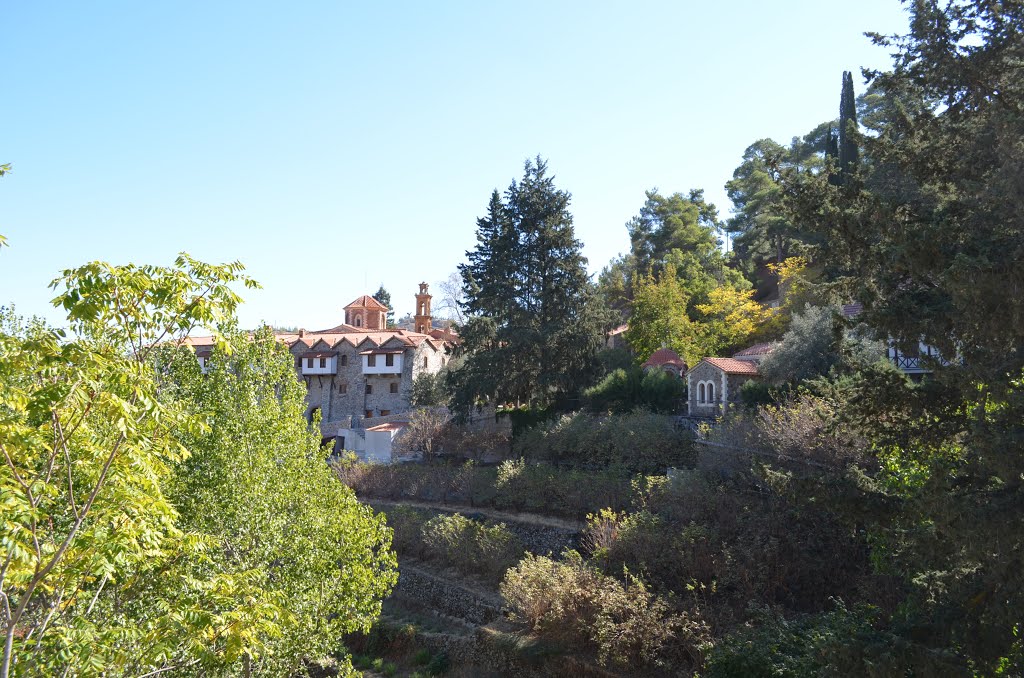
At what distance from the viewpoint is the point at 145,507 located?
20.7 ft

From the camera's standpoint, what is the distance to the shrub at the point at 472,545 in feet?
73.5

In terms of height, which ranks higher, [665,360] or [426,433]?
[665,360]

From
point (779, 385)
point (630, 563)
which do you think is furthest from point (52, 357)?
point (779, 385)

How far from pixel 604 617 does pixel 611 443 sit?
39.0ft

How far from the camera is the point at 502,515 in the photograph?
25.7m

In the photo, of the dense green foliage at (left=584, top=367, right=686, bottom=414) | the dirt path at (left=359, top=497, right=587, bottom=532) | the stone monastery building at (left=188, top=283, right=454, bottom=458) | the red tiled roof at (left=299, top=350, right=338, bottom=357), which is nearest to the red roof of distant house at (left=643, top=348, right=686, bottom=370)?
the dense green foliage at (left=584, top=367, right=686, bottom=414)

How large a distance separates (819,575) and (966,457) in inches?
267

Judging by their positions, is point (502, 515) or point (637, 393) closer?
point (502, 515)

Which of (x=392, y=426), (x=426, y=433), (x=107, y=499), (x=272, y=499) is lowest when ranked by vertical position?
(x=272, y=499)

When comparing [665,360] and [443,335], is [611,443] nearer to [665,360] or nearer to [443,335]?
[665,360]

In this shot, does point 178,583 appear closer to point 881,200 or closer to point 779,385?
point 881,200

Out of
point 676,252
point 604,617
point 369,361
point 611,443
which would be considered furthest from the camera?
point 369,361

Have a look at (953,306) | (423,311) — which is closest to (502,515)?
(953,306)

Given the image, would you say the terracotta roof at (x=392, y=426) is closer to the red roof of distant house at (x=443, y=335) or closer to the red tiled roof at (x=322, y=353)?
the red tiled roof at (x=322, y=353)
